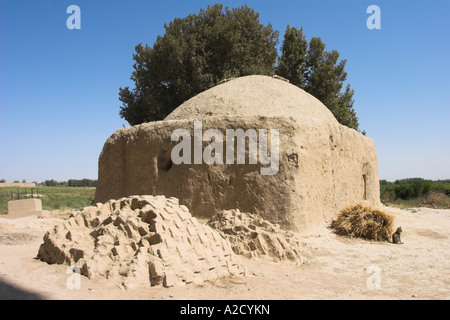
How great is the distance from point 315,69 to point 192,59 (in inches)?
210

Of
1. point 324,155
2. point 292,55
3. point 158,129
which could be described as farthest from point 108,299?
point 292,55

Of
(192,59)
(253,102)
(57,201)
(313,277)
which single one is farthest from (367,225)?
(57,201)

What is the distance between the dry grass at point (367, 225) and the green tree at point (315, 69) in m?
9.20

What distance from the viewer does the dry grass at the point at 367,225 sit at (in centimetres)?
617

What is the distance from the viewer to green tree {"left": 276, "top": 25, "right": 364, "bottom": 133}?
15.0 metres

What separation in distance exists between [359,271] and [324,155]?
2.56 m

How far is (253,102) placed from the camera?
6961 millimetres

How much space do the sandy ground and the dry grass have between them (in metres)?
0.21

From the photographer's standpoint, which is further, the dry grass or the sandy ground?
the dry grass

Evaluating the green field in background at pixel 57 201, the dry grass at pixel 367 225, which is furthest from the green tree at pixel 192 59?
the dry grass at pixel 367 225

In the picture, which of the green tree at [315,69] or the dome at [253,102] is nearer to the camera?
the dome at [253,102]

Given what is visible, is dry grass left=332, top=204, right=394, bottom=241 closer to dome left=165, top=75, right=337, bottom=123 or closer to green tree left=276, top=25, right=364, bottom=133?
dome left=165, top=75, right=337, bottom=123

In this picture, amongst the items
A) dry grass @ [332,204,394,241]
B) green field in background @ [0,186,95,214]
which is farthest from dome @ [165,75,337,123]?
green field in background @ [0,186,95,214]

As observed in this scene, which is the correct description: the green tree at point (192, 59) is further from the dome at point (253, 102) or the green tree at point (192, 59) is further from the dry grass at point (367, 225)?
the dry grass at point (367, 225)
